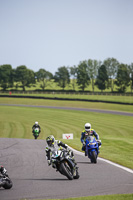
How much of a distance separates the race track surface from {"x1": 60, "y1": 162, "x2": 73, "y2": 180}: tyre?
191mm

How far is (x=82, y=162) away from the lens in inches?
588

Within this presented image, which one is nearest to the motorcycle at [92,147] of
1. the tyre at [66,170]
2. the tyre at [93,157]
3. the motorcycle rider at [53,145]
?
the tyre at [93,157]

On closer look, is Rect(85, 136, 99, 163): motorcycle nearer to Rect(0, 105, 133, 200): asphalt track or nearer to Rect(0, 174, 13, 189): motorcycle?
Rect(0, 105, 133, 200): asphalt track

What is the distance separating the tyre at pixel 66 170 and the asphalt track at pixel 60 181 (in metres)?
0.20

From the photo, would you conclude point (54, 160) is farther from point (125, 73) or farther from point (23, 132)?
point (125, 73)

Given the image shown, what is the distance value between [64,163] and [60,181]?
1.94 ft

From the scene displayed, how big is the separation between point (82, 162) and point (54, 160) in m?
4.06

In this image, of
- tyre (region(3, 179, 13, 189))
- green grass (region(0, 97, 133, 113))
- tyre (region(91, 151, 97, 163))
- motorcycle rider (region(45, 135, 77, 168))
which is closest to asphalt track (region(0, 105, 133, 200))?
tyre (region(3, 179, 13, 189))

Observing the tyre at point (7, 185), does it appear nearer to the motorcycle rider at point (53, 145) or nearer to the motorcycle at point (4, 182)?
the motorcycle at point (4, 182)

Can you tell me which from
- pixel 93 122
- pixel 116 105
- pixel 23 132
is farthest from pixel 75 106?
pixel 23 132

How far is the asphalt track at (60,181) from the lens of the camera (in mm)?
9273

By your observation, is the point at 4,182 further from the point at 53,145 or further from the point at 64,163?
the point at 53,145

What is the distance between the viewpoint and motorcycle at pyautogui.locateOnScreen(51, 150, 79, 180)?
10984mm

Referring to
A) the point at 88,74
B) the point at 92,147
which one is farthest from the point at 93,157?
the point at 88,74
